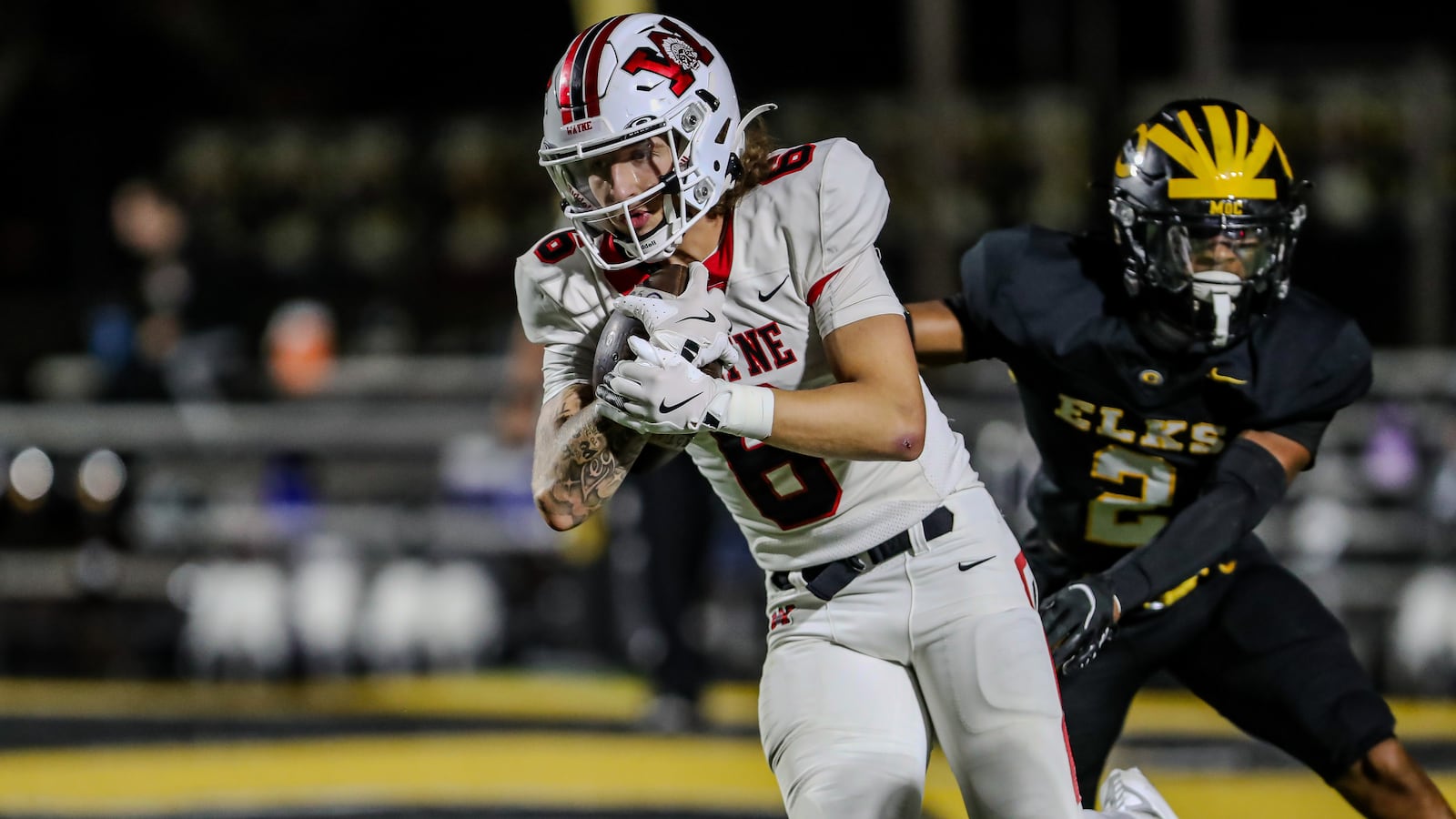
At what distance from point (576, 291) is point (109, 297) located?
826cm

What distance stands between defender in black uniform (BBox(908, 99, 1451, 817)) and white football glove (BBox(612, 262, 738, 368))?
0.70 metres

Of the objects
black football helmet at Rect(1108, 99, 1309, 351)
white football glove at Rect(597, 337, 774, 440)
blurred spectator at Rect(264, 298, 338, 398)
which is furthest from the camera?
blurred spectator at Rect(264, 298, 338, 398)

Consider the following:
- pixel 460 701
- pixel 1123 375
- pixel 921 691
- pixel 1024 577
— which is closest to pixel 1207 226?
pixel 1123 375

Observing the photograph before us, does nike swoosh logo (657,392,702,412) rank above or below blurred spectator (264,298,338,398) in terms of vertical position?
above

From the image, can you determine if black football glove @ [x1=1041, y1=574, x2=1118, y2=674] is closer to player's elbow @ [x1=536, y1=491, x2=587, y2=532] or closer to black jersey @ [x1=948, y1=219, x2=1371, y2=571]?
black jersey @ [x1=948, y1=219, x2=1371, y2=571]

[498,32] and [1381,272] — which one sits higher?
[498,32]

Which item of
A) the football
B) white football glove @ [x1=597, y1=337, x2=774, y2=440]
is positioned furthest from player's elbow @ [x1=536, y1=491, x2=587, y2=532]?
white football glove @ [x1=597, y1=337, x2=774, y2=440]

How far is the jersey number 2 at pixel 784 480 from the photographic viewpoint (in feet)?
9.21

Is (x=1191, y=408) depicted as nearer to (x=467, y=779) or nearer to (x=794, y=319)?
(x=794, y=319)

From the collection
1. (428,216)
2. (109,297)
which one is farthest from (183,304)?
(428,216)

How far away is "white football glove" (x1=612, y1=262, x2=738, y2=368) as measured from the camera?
257cm

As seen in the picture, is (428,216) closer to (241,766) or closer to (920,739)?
(241,766)

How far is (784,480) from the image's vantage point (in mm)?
2818

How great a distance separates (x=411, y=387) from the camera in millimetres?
8703
